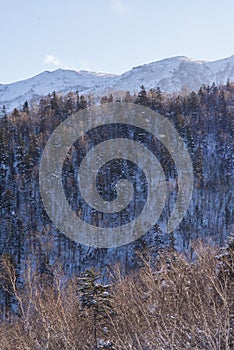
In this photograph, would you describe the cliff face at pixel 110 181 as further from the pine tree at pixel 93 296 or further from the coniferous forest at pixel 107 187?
the pine tree at pixel 93 296

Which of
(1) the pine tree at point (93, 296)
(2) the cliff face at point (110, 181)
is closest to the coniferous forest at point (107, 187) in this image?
(2) the cliff face at point (110, 181)

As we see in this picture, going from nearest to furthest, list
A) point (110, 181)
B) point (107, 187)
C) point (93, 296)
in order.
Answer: point (93, 296) < point (107, 187) < point (110, 181)

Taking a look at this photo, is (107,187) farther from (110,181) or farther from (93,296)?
(93,296)

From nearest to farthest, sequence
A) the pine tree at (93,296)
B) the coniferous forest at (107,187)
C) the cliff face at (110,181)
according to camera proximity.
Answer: the pine tree at (93,296) → the coniferous forest at (107,187) → the cliff face at (110,181)

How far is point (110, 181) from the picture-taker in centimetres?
9169

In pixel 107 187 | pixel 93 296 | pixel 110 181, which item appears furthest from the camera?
pixel 110 181

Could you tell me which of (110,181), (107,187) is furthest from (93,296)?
(110,181)

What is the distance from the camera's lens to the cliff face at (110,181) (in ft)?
246

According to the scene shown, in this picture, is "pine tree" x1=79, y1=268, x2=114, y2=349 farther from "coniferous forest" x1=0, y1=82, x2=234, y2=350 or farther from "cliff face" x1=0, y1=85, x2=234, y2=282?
"cliff face" x1=0, y1=85, x2=234, y2=282

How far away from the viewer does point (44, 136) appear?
3964 inches

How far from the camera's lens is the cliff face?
74.9 meters

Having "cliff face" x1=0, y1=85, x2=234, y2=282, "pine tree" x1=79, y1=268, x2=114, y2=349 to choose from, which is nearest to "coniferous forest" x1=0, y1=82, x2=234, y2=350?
"cliff face" x1=0, y1=85, x2=234, y2=282

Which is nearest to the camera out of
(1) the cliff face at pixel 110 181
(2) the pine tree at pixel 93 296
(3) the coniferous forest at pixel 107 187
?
(2) the pine tree at pixel 93 296

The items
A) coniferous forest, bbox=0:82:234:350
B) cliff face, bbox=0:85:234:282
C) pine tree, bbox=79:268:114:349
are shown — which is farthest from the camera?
cliff face, bbox=0:85:234:282
